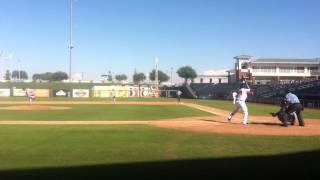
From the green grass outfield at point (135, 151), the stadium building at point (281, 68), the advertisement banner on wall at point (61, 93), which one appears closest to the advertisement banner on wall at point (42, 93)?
the advertisement banner on wall at point (61, 93)

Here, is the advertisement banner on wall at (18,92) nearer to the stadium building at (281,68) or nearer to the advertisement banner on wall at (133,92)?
the advertisement banner on wall at (133,92)

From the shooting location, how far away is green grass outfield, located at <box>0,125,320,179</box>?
929 cm

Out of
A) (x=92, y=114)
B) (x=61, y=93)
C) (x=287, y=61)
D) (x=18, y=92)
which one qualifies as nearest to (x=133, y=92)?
(x=61, y=93)

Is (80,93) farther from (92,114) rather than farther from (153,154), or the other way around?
(153,154)

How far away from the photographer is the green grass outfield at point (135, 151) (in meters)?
9.29

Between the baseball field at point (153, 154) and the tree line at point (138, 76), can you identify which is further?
the tree line at point (138, 76)

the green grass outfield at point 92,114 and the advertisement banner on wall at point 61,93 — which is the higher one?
the advertisement banner on wall at point 61,93

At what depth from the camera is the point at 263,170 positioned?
9008 millimetres

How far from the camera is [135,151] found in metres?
11.6

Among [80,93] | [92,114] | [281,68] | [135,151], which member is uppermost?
[281,68]

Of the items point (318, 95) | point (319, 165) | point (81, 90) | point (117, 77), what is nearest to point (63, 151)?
point (319, 165)

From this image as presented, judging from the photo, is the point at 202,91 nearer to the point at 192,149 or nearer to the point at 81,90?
the point at 81,90

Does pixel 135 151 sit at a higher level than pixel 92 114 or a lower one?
higher

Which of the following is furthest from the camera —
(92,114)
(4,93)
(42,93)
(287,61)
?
(287,61)
